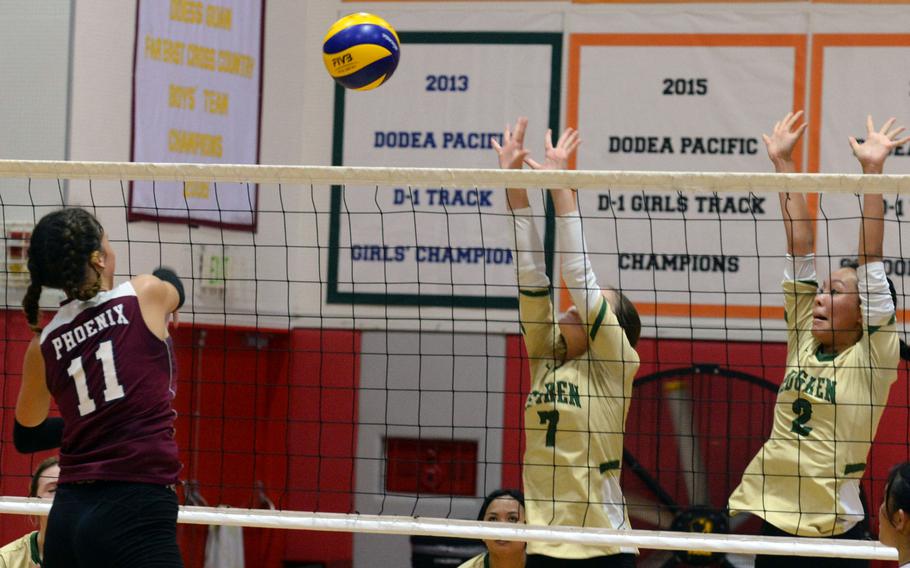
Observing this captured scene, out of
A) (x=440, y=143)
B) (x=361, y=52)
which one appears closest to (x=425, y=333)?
(x=440, y=143)

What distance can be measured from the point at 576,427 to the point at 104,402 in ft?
6.18

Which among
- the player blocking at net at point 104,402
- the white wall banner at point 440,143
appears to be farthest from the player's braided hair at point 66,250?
the white wall banner at point 440,143

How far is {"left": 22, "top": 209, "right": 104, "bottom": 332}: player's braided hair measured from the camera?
339cm

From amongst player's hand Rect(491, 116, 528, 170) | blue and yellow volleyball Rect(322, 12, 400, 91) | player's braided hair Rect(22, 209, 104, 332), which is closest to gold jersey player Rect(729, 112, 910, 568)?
player's hand Rect(491, 116, 528, 170)

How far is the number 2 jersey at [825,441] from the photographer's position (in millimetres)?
4535

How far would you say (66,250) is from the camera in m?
3.39

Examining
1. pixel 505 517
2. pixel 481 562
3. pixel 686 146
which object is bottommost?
pixel 481 562

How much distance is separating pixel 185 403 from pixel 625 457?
8.99ft

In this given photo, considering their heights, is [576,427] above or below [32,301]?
below

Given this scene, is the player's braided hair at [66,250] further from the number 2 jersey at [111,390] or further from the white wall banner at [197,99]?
the white wall banner at [197,99]

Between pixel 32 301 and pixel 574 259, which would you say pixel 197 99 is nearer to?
pixel 574 259

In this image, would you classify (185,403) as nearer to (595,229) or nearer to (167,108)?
(167,108)

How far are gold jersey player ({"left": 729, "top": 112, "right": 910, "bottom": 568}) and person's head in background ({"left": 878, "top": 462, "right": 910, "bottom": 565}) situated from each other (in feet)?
3.33

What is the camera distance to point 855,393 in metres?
4.60
